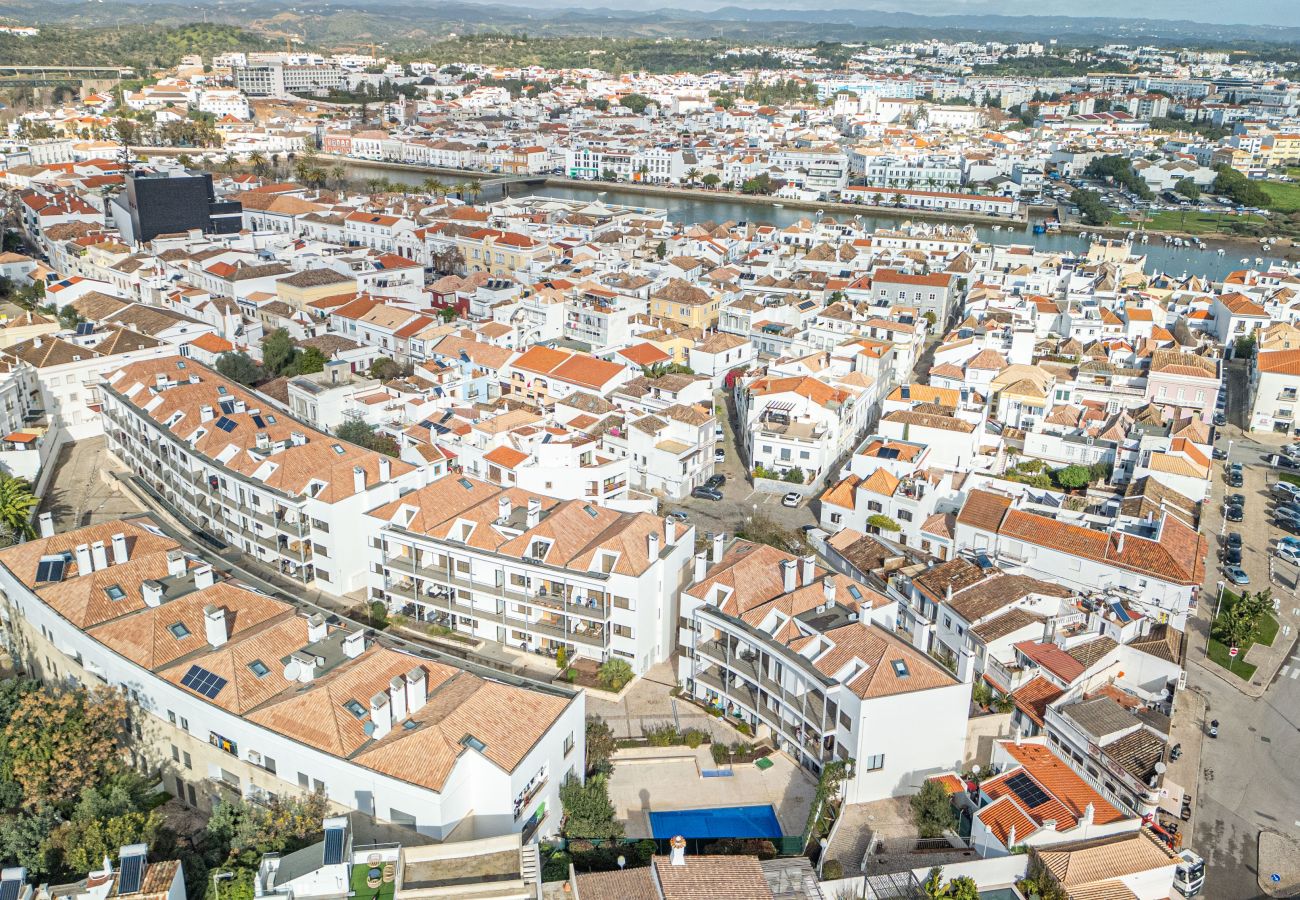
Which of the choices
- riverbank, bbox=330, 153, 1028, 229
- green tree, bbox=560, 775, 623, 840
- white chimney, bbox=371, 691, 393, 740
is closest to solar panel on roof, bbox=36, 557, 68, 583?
white chimney, bbox=371, 691, 393, 740

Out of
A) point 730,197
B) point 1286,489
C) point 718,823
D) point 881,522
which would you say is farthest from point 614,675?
point 730,197

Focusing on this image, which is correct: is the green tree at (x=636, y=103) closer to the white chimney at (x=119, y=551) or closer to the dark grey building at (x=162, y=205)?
the dark grey building at (x=162, y=205)

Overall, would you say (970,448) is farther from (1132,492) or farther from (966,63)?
(966,63)

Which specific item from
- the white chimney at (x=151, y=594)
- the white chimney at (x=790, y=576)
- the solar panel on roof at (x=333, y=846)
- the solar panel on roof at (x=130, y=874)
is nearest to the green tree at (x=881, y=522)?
the white chimney at (x=790, y=576)

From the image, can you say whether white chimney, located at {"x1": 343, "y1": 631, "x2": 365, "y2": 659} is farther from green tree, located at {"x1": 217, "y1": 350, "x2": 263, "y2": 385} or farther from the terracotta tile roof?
green tree, located at {"x1": 217, "y1": 350, "x2": 263, "y2": 385}

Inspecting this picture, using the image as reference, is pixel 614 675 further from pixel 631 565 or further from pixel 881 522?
pixel 881 522
